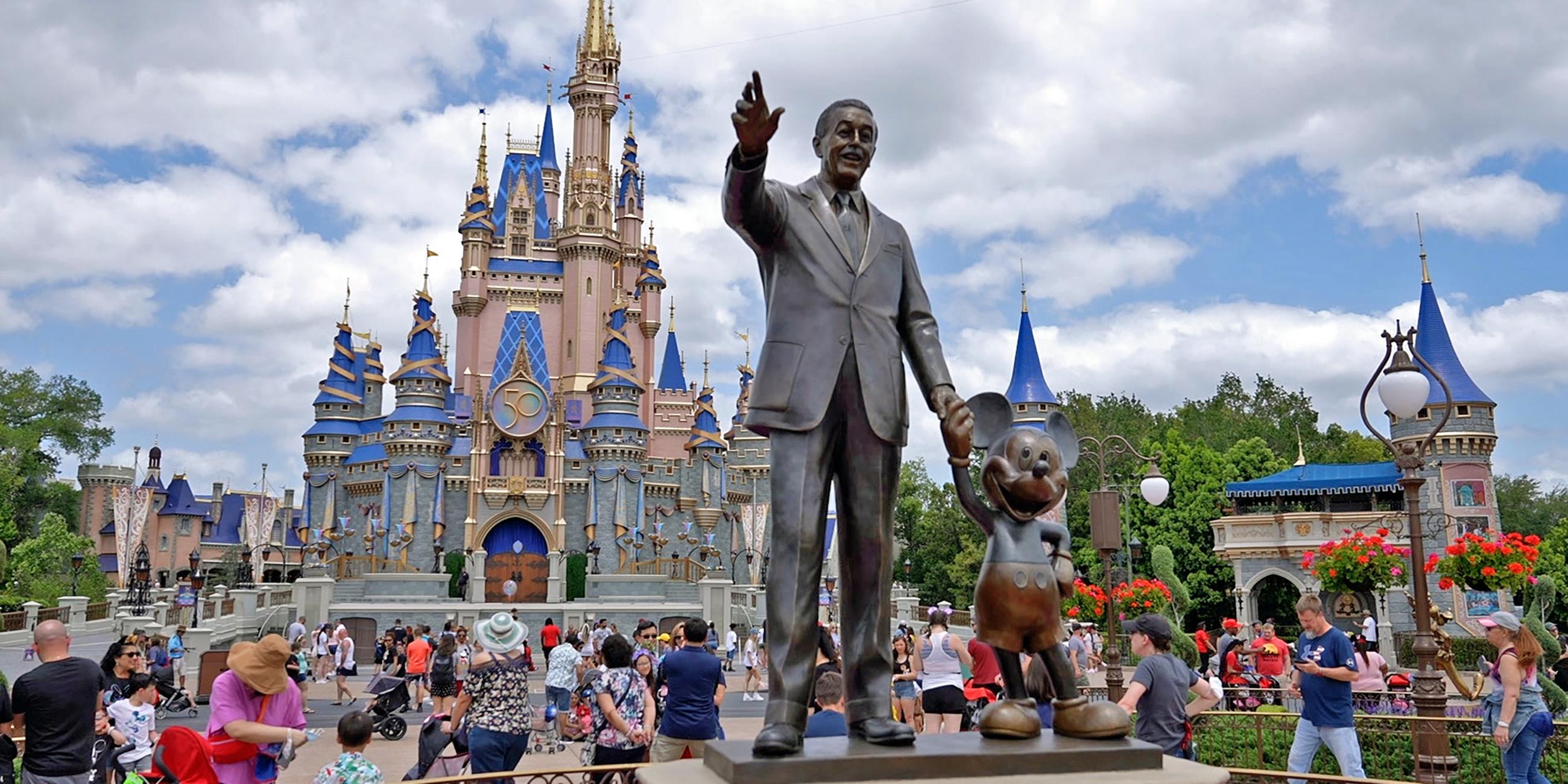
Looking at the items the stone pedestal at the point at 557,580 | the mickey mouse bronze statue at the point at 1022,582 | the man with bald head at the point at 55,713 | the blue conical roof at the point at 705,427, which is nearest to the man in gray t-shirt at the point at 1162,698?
the mickey mouse bronze statue at the point at 1022,582

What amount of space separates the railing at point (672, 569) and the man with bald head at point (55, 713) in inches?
1584

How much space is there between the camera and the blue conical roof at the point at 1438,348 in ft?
116

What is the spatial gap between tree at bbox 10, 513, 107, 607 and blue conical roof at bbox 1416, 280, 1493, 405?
47437 millimetres

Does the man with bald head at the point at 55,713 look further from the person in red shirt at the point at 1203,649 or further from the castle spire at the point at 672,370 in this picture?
the castle spire at the point at 672,370

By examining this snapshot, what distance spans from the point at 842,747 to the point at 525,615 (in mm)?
36798

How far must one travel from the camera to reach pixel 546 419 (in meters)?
49.5

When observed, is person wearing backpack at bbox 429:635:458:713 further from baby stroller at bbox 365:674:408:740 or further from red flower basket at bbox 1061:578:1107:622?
red flower basket at bbox 1061:578:1107:622

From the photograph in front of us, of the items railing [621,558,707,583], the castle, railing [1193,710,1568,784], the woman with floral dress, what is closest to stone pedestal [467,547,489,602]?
the castle

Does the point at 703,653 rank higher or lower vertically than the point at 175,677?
higher

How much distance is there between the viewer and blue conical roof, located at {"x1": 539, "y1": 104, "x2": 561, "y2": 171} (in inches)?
2447

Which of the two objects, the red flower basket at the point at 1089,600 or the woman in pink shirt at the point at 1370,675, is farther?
the red flower basket at the point at 1089,600

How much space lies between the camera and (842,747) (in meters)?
3.85

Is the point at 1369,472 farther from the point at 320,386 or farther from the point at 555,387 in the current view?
the point at 320,386

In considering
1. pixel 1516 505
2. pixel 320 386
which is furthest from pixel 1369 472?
pixel 320 386
